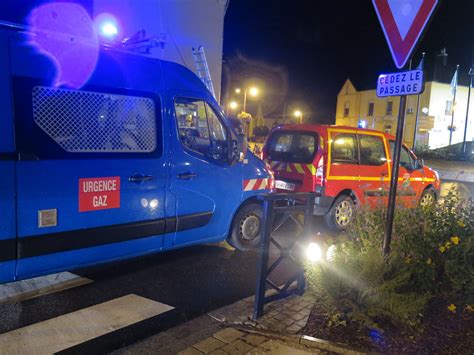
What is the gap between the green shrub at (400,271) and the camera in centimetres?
323

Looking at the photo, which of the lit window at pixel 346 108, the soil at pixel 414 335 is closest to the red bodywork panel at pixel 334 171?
the soil at pixel 414 335

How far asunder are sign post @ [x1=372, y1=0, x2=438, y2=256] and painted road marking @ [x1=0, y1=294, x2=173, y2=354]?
2380 mm

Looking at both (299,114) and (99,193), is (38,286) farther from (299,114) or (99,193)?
(299,114)

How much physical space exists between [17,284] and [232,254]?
8.83 feet

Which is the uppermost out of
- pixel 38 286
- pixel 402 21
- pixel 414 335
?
pixel 402 21

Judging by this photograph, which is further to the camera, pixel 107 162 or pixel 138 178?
pixel 138 178

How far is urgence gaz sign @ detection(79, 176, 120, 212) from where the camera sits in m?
3.85

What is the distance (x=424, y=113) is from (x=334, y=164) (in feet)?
117

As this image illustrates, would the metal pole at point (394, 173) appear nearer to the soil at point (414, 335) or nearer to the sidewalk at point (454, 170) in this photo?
the soil at point (414, 335)

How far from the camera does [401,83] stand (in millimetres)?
3484

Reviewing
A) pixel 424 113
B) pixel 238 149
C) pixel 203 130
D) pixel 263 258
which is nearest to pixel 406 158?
pixel 238 149

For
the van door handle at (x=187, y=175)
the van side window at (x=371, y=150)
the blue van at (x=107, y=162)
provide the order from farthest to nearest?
1. the van side window at (x=371, y=150)
2. the van door handle at (x=187, y=175)
3. the blue van at (x=107, y=162)

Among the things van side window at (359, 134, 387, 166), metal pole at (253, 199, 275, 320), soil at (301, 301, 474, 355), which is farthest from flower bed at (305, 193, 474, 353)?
van side window at (359, 134, 387, 166)

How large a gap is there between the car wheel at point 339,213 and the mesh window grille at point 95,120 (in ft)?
13.1
